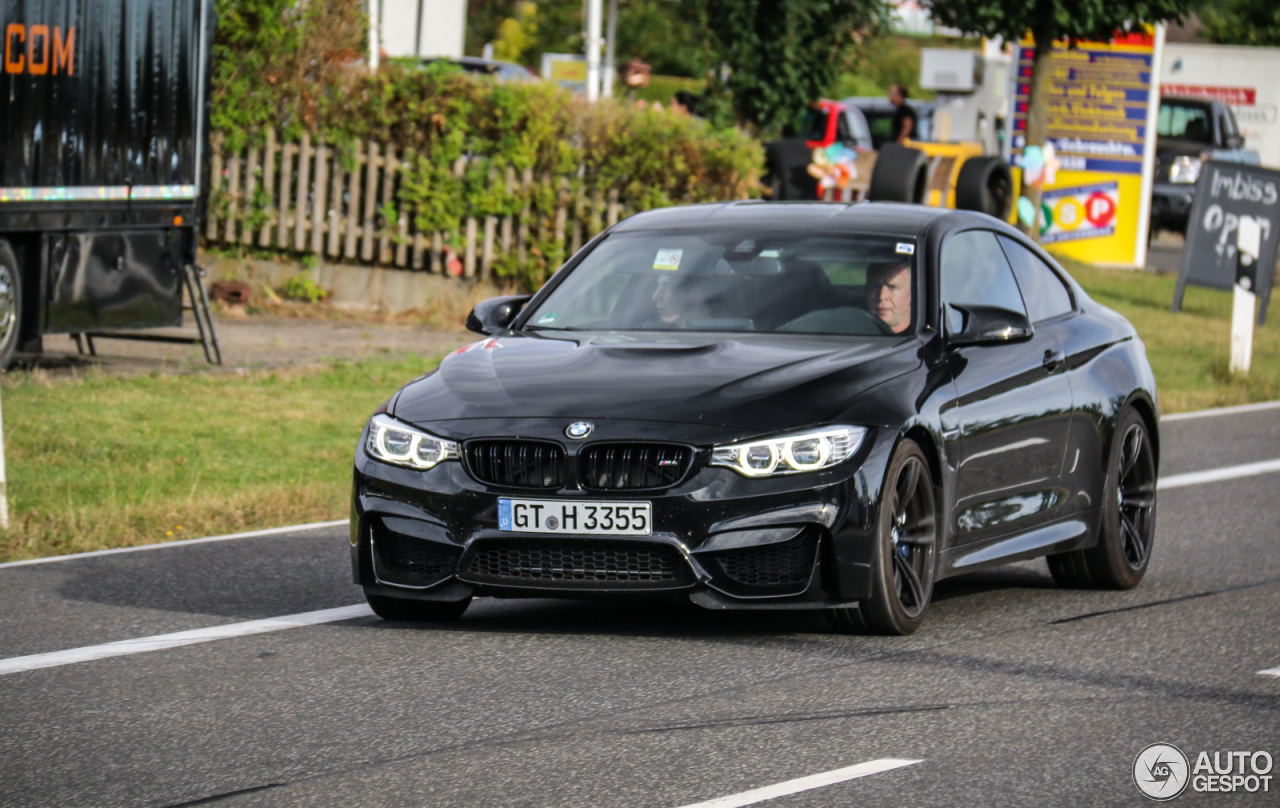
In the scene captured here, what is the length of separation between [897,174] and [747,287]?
15.2 m

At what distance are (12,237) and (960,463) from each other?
888 centimetres

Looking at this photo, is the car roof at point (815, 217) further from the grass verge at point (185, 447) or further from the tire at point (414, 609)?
the grass verge at point (185, 447)

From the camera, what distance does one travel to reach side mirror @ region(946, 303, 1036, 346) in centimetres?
766

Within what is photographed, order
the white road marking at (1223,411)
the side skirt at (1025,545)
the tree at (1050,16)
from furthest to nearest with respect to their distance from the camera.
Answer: the tree at (1050,16)
the white road marking at (1223,411)
the side skirt at (1025,545)

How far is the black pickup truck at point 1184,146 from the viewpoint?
36281 mm

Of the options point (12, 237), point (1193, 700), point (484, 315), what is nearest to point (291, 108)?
point (12, 237)

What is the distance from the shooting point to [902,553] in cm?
715

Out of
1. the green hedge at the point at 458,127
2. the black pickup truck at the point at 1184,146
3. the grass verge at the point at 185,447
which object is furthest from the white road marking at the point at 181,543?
the black pickup truck at the point at 1184,146

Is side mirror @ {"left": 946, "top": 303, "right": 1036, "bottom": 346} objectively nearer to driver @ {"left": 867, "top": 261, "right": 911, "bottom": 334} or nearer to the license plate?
driver @ {"left": 867, "top": 261, "right": 911, "bottom": 334}

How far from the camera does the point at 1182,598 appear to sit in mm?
8414

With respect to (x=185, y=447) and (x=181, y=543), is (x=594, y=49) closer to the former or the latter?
(x=185, y=447)

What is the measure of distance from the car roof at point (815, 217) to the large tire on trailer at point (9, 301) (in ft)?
22.7

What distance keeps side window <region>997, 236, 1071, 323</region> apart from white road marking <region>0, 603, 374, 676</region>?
293 cm

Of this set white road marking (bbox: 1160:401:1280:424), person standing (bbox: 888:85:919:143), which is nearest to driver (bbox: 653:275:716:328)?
white road marking (bbox: 1160:401:1280:424)
